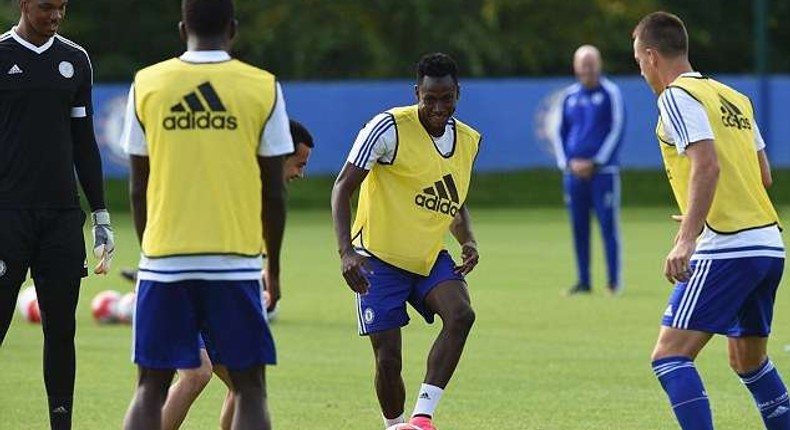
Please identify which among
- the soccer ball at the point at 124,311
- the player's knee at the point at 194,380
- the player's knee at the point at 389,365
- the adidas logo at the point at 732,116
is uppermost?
the adidas logo at the point at 732,116

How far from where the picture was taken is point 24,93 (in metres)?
9.50

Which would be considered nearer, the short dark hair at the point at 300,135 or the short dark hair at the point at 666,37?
the short dark hair at the point at 666,37

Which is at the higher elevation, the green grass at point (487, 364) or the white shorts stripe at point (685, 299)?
the white shorts stripe at point (685, 299)

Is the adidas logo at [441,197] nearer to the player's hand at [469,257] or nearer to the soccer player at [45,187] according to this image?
the player's hand at [469,257]

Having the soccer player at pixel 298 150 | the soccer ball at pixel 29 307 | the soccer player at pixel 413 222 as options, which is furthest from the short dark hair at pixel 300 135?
the soccer ball at pixel 29 307

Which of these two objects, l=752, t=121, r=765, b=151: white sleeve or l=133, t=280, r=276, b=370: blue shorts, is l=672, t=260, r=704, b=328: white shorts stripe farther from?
l=133, t=280, r=276, b=370: blue shorts

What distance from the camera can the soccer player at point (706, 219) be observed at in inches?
347

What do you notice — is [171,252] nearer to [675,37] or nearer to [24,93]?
[24,93]

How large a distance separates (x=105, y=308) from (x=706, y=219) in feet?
30.8

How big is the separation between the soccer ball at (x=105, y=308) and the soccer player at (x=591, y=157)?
17.4 feet

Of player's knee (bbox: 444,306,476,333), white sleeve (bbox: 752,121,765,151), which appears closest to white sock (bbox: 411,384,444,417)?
player's knee (bbox: 444,306,476,333)

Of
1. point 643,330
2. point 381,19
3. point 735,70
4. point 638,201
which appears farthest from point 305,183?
point 643,330

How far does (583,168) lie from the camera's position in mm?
19969

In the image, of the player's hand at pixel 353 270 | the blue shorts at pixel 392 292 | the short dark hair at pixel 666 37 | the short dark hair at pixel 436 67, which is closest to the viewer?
the short dark hair at pixel 666 37
